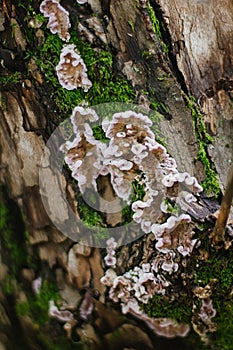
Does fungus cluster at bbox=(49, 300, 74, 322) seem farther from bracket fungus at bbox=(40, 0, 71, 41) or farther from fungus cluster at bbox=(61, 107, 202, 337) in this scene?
bracket fungus at bbox=(40, 0, 71, 41)

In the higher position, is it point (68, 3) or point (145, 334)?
point (68, 3)

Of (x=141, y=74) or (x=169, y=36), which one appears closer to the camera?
(x=141, y=74)

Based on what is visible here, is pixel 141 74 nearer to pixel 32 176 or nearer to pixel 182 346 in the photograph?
pixel 32 176

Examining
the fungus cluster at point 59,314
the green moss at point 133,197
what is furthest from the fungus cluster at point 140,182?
the fungus cluster at point 59,314

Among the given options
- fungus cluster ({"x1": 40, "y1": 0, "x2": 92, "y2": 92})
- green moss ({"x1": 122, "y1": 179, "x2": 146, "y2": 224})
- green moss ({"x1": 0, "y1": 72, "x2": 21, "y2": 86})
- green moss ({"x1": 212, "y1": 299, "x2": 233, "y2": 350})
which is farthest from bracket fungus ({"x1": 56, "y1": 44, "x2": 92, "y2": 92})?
green moss ({"x1": 212, "y1": 299, "x2": 233, "y2": 350})

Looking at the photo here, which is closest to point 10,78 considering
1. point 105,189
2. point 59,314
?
point 105,189

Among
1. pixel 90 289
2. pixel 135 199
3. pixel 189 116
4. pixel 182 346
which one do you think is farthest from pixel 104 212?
pixel 182 346

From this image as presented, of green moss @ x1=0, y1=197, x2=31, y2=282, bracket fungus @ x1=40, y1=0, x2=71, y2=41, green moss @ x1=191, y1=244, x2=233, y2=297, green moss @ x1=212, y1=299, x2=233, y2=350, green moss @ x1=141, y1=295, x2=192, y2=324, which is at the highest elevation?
bracket fungus @ x1=40, y1=0, x2=71, y2=41

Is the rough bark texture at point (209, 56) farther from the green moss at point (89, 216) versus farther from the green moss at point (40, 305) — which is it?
the green moss at point (40, 305)
